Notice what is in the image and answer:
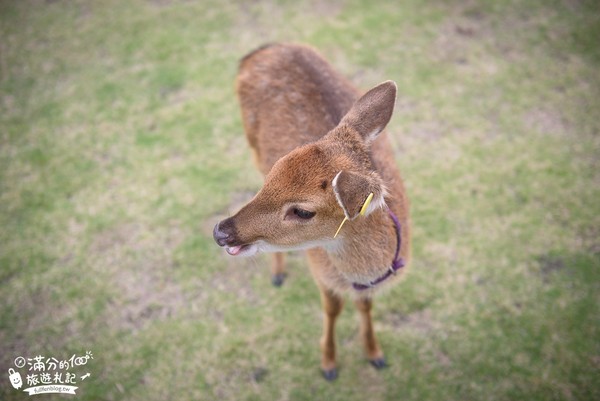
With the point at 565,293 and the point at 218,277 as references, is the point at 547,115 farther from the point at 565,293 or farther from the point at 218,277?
the point at 218,277

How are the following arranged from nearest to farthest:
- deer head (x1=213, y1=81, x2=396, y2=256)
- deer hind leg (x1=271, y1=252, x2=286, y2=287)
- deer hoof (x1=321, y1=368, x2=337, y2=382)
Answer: deer head (x1=213, y1=81, x2=396, y2=256) → deer hoof (x1=321, y1=368, x2=337, y2=382) → deer hind leg (x1=271, y1=252, x2=286, y2=287)

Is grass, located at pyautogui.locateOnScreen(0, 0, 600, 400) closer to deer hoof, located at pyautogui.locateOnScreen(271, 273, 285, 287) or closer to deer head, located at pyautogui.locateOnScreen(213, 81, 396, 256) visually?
deer hoof, located at pyautogui.locateOnScreen(271, 273, 285, 287)

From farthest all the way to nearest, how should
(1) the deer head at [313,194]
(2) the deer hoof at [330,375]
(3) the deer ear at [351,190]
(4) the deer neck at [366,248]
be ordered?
1. (2) the deer hoof at [330,375]
2. (4) the deer neck at [366,248]
3. (1) the deer head at [313,194]
4. (3) the deer ear at [351,190]

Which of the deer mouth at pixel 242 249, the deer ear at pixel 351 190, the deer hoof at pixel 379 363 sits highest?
the deer ear at pixel 351 190

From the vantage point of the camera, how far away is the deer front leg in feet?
10.0

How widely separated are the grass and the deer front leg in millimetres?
109

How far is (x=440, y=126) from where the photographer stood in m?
4.82

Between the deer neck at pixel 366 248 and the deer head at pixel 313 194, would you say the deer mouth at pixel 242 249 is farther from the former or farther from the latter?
the deer neck at pixel 366 248

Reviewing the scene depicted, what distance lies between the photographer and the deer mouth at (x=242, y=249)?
2.29 m

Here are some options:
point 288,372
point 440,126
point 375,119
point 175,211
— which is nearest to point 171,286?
point 175,211

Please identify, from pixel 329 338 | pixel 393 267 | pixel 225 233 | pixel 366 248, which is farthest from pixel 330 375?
pixel 225 233

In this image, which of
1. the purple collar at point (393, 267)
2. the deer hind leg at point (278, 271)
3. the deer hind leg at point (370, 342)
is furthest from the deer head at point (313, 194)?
the deer hind leg at point (278, 271)

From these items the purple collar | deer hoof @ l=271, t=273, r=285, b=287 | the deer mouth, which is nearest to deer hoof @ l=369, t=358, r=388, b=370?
the purple collar

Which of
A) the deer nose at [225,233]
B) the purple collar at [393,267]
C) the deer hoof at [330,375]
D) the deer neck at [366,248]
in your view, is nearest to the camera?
the deer nose at [225,233]
